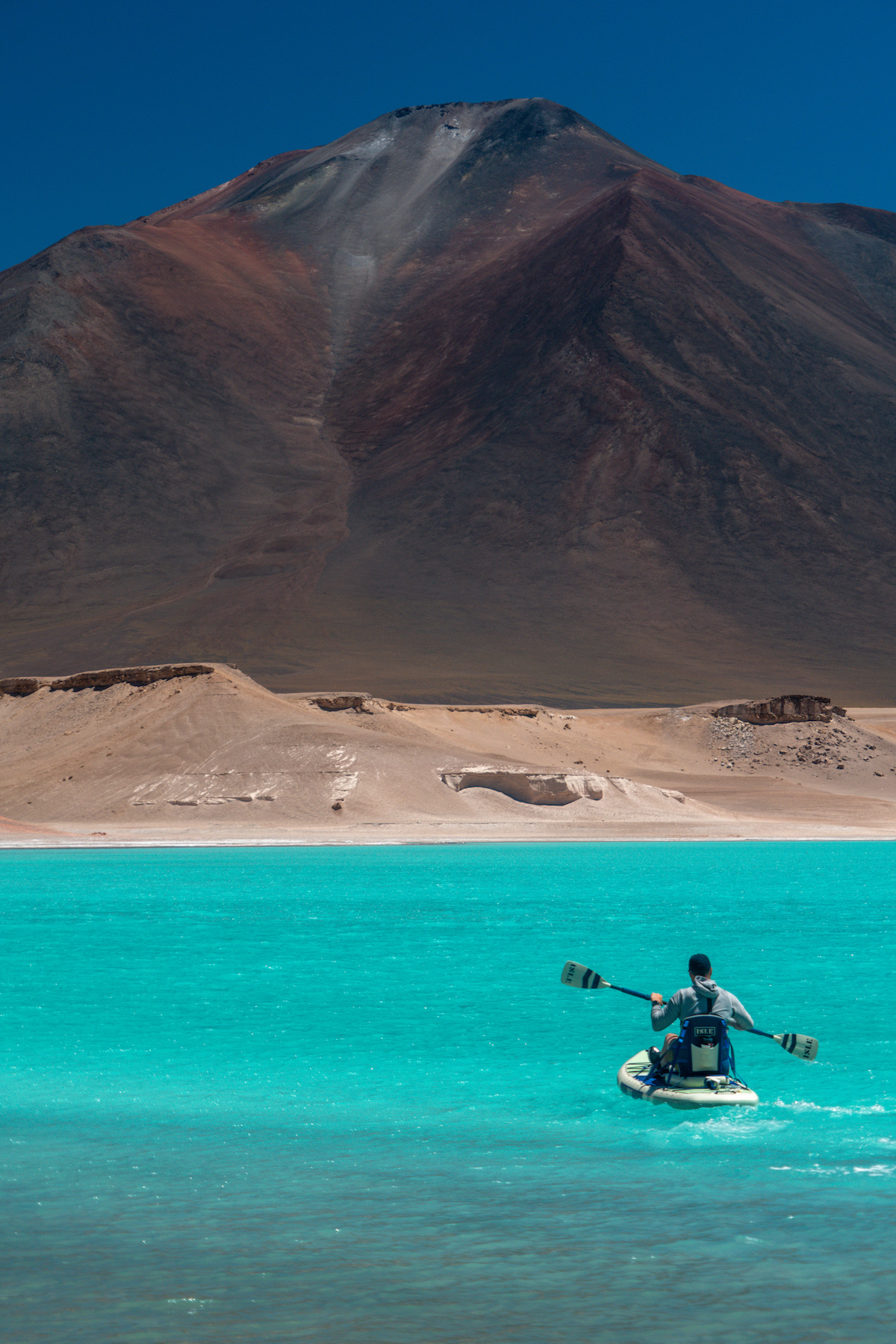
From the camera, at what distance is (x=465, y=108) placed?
625 ft

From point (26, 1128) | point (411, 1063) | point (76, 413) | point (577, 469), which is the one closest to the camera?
point (26, 1128)

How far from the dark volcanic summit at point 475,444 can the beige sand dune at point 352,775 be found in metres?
23.9

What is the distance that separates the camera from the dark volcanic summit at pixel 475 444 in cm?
9644

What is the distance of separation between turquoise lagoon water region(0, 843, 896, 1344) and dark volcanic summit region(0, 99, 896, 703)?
200 ft

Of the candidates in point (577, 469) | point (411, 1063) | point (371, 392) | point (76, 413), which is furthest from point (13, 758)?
point (371, 392)

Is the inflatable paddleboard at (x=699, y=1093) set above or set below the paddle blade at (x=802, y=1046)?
below

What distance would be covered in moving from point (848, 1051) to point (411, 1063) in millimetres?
4240

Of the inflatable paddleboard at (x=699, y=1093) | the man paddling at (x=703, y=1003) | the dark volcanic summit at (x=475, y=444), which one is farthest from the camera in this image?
the dark volcanic summit at (x=475, y=444)

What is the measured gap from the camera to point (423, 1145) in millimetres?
10727

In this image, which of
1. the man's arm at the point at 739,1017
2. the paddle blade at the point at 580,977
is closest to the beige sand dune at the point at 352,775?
the paddle blade at the point at 580,977

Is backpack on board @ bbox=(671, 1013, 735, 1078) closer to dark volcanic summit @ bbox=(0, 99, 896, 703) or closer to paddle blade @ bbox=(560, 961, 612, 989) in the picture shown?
paddle blade @ bbox=(560, 961, 612, 989)

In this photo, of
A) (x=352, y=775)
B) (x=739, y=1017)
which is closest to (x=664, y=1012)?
(x=739, y=1017)

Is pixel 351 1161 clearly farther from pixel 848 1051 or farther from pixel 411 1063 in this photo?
pixel 848 1051

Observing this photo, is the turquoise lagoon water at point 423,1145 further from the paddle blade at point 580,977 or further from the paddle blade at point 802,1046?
the paddle blade at point 580,977
